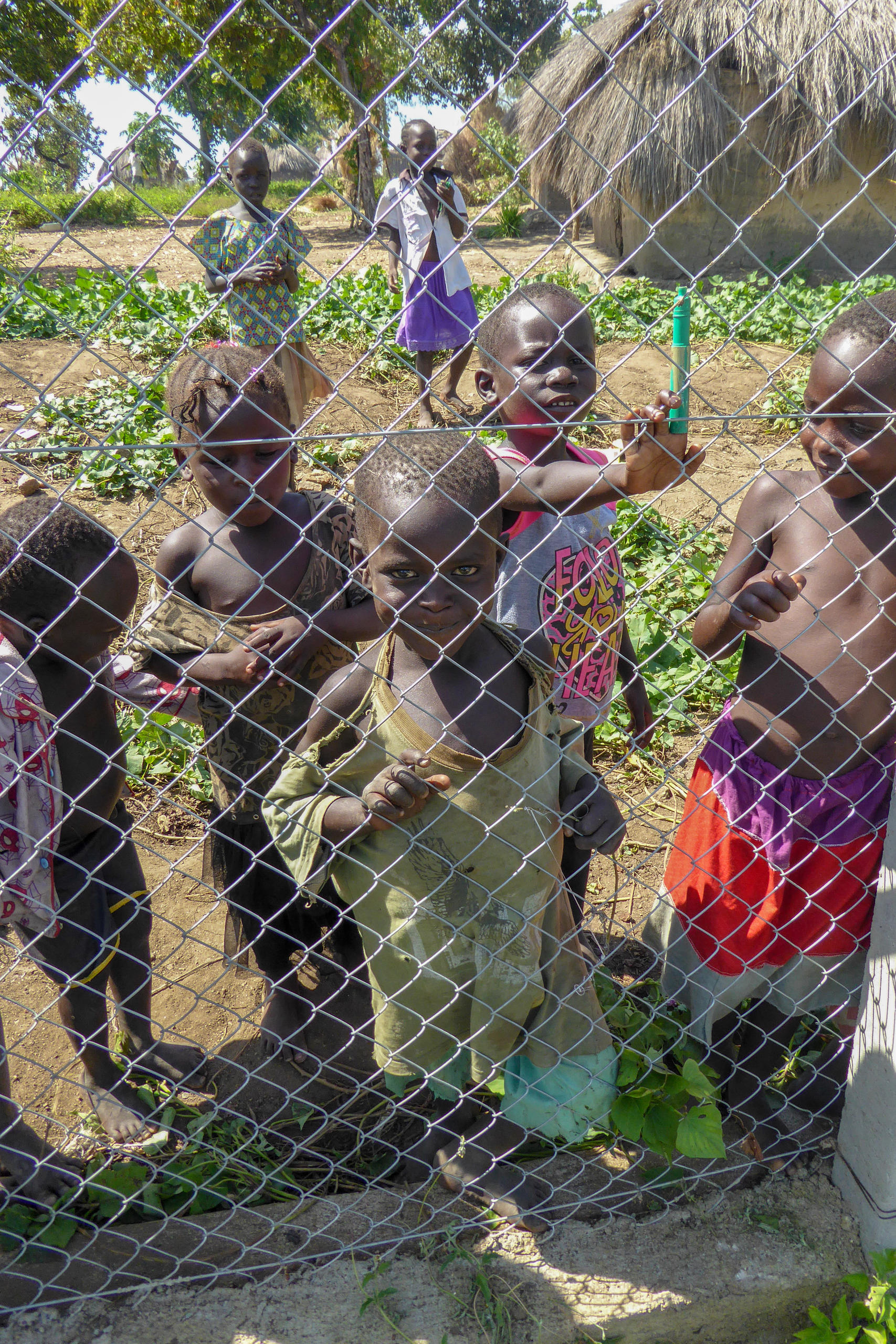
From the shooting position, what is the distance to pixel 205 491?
2.14 meters

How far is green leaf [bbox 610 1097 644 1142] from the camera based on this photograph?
186 centimetres

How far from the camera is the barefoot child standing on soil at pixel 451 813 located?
1516 millimetres

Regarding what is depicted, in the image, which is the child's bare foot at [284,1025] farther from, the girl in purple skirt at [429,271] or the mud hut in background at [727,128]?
the mud hut in background at [727,128]

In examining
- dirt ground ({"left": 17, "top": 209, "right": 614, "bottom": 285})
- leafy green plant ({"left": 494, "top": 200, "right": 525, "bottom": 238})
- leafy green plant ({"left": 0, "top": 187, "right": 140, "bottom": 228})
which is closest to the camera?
dirt ground ({"left": 17, "top": 209, "right": 614, "bottom": 285})

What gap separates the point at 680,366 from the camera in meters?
1.38

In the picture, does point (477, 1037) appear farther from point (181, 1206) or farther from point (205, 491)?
point (205, 491)

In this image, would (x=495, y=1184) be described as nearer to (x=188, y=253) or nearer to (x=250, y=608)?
(x=250, y=608)

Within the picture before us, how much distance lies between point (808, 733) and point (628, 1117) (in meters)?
0.85

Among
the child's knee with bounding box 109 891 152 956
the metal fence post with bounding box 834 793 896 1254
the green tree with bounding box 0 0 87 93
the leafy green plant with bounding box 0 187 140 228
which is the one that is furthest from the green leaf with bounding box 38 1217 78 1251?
the leafy green plant with bounding box 0 187 140 228

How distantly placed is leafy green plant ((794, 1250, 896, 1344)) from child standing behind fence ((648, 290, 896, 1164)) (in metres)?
0.26

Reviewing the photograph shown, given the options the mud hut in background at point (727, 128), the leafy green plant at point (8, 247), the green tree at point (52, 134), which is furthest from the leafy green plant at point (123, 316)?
the green tree at point (52, 134)

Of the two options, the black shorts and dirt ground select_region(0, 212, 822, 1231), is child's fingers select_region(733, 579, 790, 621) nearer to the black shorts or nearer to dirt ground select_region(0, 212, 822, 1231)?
dirt ground select_region(0, 212, 822, 1231)

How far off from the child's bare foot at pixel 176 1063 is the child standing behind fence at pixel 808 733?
3.86 ft

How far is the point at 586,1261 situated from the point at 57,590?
1.63 m
